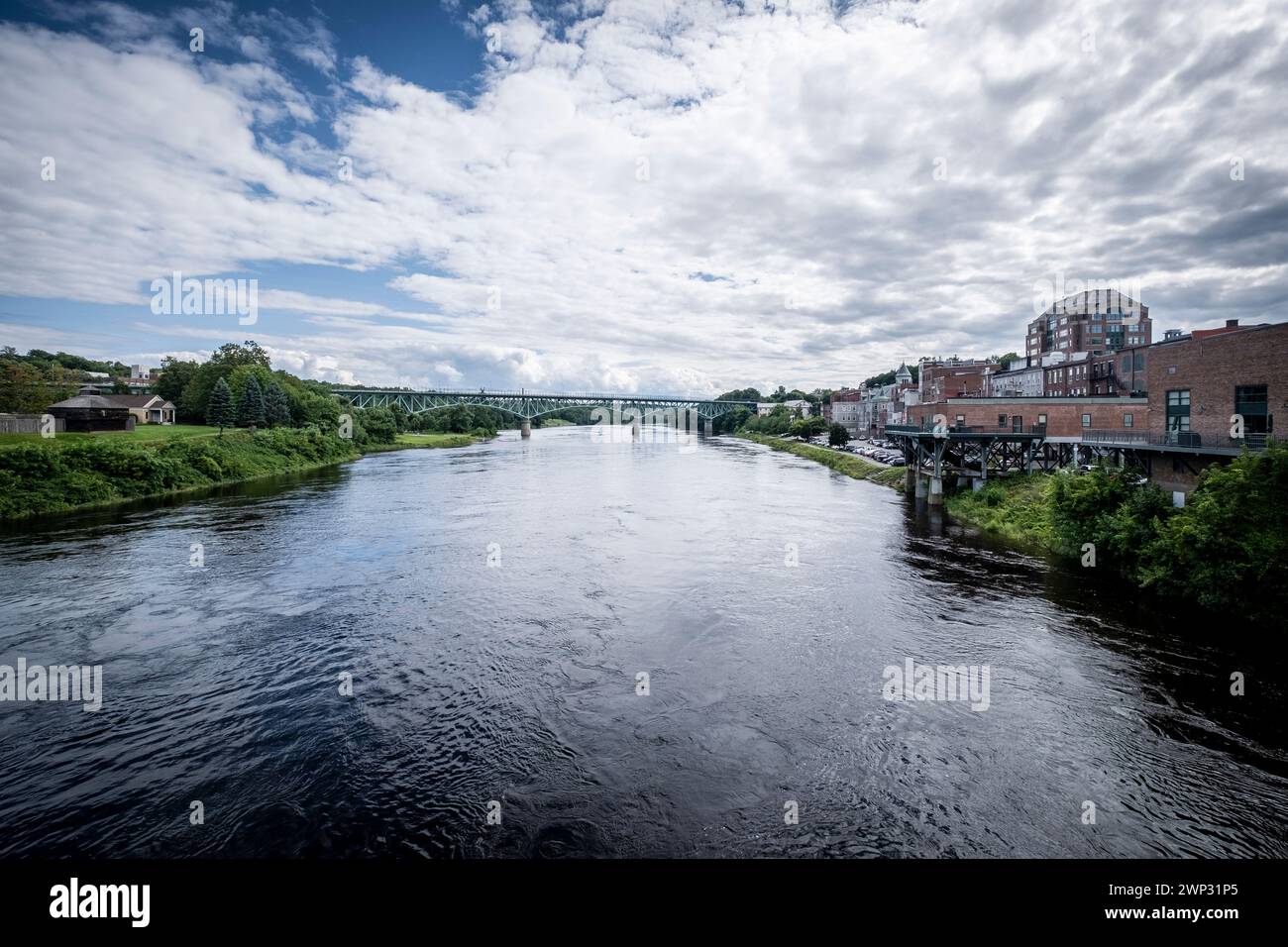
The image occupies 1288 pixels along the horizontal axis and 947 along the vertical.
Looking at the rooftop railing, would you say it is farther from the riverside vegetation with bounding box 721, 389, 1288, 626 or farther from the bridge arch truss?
the bridge arch truss

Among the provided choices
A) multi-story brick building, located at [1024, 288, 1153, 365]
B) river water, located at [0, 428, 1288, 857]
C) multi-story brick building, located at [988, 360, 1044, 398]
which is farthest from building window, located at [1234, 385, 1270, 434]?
multi-story brick building, located at [1024, 288, 1153, 365]

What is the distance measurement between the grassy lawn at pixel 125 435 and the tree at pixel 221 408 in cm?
226

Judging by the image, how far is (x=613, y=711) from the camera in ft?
42.6

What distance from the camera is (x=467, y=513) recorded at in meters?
36.5

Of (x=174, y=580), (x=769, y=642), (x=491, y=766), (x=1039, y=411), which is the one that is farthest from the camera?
(x=1039, y=411)

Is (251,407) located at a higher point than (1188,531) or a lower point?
higher

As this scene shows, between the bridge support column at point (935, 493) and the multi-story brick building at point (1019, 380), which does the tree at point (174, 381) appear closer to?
the bridge support column at point (935, 493)

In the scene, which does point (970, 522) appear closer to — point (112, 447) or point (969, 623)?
point (969, 623)

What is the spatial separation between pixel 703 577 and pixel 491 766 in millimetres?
13332

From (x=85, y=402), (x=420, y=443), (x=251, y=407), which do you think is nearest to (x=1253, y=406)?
(x=251, y=407)

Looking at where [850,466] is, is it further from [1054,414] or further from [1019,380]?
[1019,380]

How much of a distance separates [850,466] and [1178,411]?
124 ft
